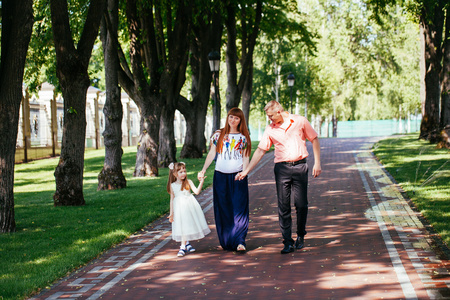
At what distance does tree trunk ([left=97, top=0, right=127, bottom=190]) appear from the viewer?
1647 cm

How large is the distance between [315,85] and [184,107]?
107ft

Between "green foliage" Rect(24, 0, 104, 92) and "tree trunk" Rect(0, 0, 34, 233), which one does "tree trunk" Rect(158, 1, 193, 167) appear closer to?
"green foliage" Rect(24, 0, 104, 92)

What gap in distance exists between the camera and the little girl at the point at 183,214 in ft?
26.5

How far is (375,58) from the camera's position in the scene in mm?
50344

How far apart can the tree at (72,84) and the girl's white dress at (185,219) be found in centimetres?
535

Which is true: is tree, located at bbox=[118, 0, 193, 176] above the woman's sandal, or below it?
above

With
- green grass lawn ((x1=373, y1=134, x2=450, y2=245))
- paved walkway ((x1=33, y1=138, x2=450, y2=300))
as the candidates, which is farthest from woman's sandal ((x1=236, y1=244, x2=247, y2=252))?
green grass lawn ((x1=373, y1=134, x2=450, y2=245))

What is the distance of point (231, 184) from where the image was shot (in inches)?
321

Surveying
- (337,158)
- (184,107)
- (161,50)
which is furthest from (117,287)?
(184,107)

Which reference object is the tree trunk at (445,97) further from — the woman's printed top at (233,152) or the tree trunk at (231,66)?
the woman's printed top at (233,152)

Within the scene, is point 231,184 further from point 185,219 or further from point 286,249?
point 286,249

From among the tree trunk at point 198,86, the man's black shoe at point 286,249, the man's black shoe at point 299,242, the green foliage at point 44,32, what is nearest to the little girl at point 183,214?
the man's black shoe at point 286,249

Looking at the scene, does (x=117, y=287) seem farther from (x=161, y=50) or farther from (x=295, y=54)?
(x=295, y=54)

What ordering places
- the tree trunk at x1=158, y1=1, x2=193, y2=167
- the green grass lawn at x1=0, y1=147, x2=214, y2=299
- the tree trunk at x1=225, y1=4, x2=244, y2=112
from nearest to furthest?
the green grass lawn at x1=0, y1=147, x2=214, y2=299
the tree trunk at x1=158, y1=1, x2=193, y2=167
the tree trunk at x1=225, y1=4, x2=244, y2=112
